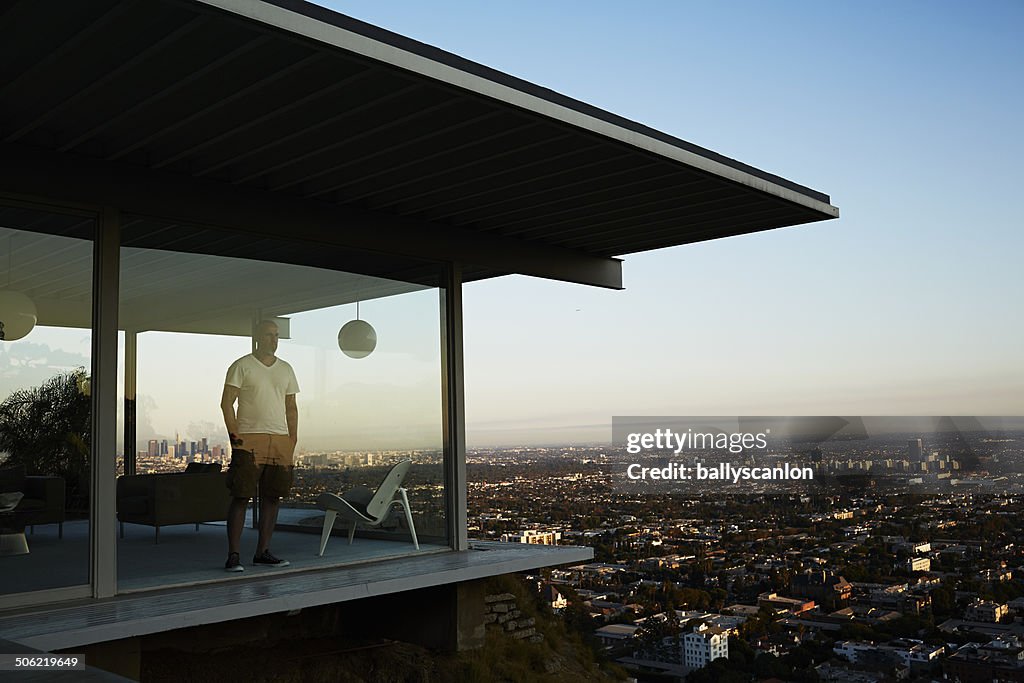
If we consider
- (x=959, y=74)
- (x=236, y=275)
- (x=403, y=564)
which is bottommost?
(x=403, y=564)

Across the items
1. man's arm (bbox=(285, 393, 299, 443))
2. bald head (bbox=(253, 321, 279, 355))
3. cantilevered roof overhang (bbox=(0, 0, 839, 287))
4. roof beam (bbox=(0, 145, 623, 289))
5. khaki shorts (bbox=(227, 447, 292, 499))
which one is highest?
cantilevered roof overhang (bbox=(0, 0, 839, 287))

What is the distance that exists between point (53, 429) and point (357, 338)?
2146 mm

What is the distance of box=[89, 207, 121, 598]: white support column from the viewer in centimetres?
502

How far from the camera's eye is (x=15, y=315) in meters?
4.90

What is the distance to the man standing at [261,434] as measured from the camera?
5832 millimetres

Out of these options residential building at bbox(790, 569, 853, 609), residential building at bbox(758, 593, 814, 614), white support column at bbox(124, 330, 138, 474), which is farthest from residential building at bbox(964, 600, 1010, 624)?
white support column at bbox(124, 330, 138, 474)

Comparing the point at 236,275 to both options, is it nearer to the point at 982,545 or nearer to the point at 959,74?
the point at 982,545

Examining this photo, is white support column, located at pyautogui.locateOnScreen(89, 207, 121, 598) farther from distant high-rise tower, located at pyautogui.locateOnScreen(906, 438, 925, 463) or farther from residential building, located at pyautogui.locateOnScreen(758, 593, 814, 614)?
distant high-rise tower, located at pyautogui.locateOnScreen(906, 438, 925, 463)

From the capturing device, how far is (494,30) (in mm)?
16047

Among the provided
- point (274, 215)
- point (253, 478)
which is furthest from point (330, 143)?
point (253, 478)

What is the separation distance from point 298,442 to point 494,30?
11.7m

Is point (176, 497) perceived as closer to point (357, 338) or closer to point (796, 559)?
point (357, 338)

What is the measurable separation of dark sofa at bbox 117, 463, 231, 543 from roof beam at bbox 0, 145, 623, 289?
1.56 meters

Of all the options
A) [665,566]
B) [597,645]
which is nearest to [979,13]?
[665,566]
